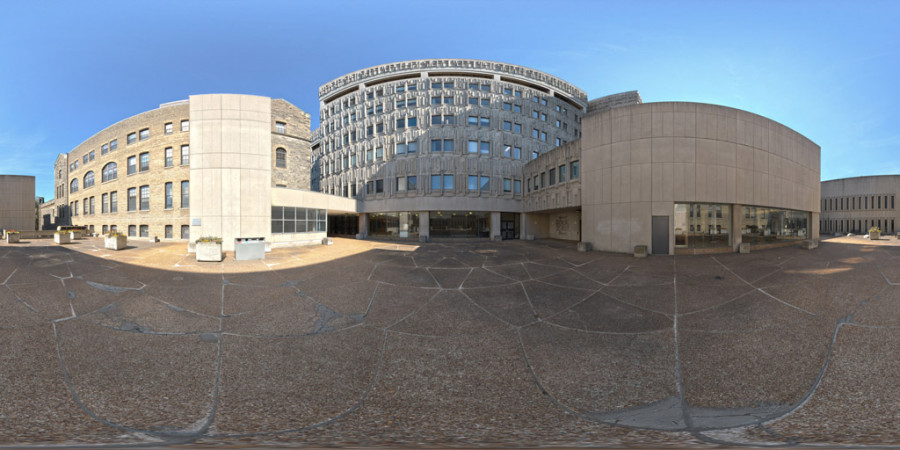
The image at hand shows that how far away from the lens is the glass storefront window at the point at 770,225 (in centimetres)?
2108

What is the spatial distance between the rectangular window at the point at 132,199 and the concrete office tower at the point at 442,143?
2021cm

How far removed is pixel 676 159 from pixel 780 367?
1653 cm

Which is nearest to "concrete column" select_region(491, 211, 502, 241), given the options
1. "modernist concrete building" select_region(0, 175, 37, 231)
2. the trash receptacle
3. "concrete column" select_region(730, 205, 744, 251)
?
"concrete column" select_region(730, 205, 744, 251)

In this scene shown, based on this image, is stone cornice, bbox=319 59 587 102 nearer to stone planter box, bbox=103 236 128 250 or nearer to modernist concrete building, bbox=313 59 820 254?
modernist concrete building, bbox=313 59 820 254

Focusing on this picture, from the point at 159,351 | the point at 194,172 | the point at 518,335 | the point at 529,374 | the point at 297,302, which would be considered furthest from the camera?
the point at 194,172

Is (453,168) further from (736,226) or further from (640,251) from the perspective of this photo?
(736,226)

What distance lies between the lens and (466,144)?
3722cm

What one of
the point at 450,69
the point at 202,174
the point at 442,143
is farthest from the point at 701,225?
the point at 202,174

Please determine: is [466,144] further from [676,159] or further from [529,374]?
[529,374]

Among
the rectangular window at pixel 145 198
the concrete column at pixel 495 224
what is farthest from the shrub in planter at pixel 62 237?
the concrete column at pixel 495 224

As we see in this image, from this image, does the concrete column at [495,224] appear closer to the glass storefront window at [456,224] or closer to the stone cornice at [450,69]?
the glass storefront window at [456,224]

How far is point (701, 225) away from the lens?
19484mm

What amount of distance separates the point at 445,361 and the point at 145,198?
37.1m

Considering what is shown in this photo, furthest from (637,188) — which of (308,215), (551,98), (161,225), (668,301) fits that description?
(161,225)
